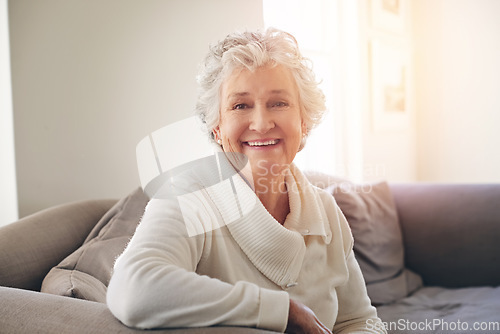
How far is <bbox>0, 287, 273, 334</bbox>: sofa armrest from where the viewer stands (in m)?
0.50

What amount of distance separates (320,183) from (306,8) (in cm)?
43

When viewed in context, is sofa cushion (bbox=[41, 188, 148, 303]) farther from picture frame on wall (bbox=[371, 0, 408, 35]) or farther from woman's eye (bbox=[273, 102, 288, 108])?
picture frame on wall (bbox=[371, 0, 408, 35])

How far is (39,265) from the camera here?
2.90 feet

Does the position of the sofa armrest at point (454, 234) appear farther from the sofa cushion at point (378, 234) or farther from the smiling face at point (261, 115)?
the smiling face at point (261, 115)

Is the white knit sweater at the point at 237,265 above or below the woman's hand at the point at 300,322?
above

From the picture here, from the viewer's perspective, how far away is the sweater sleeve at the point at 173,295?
47 cm

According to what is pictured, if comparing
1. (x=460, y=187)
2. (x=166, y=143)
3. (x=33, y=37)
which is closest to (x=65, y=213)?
(x=33, y=37)

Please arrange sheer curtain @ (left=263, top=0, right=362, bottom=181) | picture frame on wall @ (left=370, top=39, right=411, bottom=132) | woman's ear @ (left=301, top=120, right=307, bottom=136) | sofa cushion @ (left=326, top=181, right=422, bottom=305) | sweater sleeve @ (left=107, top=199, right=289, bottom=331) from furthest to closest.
→ 1. picture frame on wall @ (left=370, top=39, right=411, bottom=132)
2. sofa cushion @ (left=326, top=181, right=422, bottom=305)
3. sheer curtain @ (left=263, top=0, right=362, bottom=181)
4. woman's ear @ (left=301, top=120, right=307, bottom=136)
5. sweater sleeve @ (left=107, top=199, right=289, bottom=331)

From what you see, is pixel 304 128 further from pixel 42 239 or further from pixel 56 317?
pixel 42 239

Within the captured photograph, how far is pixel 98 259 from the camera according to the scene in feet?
2.56

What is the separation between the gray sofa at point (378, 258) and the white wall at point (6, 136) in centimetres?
15

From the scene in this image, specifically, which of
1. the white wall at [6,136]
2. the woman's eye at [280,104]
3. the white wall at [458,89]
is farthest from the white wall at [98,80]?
the white wall at [458,89]

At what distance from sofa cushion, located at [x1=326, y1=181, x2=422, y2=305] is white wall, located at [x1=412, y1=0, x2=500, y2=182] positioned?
4.74ft

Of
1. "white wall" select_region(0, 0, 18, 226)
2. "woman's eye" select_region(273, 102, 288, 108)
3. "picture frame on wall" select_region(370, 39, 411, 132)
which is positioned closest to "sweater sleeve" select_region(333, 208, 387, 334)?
"woman's eye" select_region(273, 102, 288, 108)
